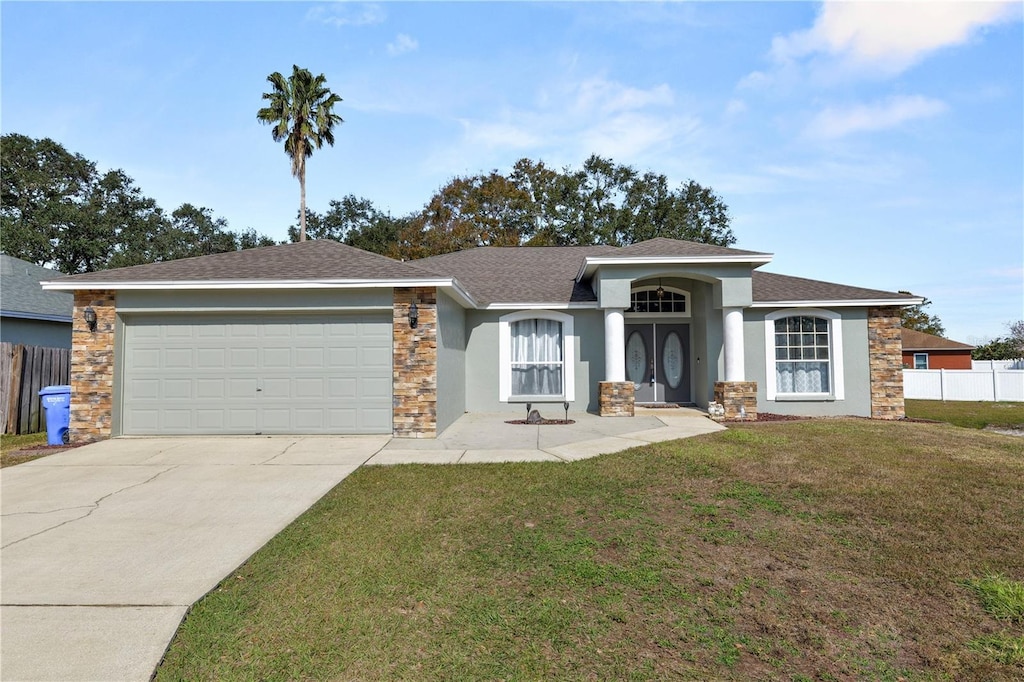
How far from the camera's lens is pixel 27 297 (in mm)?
14719

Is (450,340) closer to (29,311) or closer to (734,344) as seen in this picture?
(734,344)

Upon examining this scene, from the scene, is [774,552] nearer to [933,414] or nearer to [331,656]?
[331,656]

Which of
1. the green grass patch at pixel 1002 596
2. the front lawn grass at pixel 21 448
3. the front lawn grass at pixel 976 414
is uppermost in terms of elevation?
the front lawn grass at pixel 976 414

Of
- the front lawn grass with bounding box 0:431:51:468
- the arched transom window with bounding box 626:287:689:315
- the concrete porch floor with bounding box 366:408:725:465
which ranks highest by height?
the arched transom window with bounding box 626:287:689:315

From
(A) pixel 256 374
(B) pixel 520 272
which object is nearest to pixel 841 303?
(B) pixel 520 272

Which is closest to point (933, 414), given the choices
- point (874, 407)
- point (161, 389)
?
point (874, 407)

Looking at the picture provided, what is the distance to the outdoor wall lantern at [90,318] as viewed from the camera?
9230 millimetres

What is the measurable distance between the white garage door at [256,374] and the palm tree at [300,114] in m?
15.7

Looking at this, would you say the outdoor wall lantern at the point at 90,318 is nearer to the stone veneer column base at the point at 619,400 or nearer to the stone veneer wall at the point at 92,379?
the stone veneer wall at the point at 92,379

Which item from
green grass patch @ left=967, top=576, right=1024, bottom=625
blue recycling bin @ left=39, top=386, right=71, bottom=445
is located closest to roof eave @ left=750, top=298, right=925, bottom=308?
green grass patch @ left=967, top=576, right=1024, bottom=625

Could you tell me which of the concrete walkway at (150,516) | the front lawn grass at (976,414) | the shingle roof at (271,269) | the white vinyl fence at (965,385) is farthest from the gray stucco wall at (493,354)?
the white vinyl fence at (965,385)

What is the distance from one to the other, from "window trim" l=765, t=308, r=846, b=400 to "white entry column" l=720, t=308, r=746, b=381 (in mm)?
1215

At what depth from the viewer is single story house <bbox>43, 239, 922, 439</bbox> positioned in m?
9.36

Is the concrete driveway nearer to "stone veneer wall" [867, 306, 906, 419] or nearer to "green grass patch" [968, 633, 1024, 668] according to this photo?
"green grass patch" [968, 633, 1024, 668]
